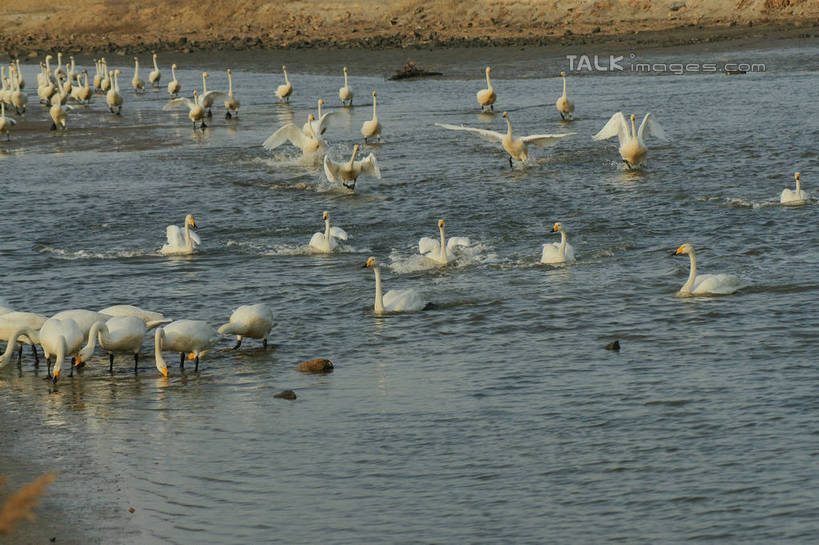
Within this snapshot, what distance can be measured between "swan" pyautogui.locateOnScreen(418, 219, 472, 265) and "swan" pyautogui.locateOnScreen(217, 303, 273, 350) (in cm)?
391

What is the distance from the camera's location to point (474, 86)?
4038 centimetres

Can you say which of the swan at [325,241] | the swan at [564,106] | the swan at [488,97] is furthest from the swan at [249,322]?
the swan at [488,97]

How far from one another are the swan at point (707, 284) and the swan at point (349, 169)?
8.58 meters

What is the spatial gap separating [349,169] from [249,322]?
9876 millimetres

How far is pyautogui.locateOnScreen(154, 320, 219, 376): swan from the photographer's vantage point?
12.1 metres

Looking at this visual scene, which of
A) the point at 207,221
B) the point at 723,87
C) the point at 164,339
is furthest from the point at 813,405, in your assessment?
the point at 723,87

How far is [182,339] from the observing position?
1226 cm

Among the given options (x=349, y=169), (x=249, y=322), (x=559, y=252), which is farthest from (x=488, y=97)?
(x=249, y=322)

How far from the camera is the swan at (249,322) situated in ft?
41.6

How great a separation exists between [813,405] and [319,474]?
401cm

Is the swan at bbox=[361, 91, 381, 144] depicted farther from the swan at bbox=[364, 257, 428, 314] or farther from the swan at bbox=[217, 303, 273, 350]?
the swan at bbox=[217, 303, 273, 350]

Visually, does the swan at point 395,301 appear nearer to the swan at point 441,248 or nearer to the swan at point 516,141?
the swan at point 441,248

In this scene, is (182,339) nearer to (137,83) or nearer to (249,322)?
(249,322)

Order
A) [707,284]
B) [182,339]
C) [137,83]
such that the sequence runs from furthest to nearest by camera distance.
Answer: [137,83], [707,284], [182,339]
